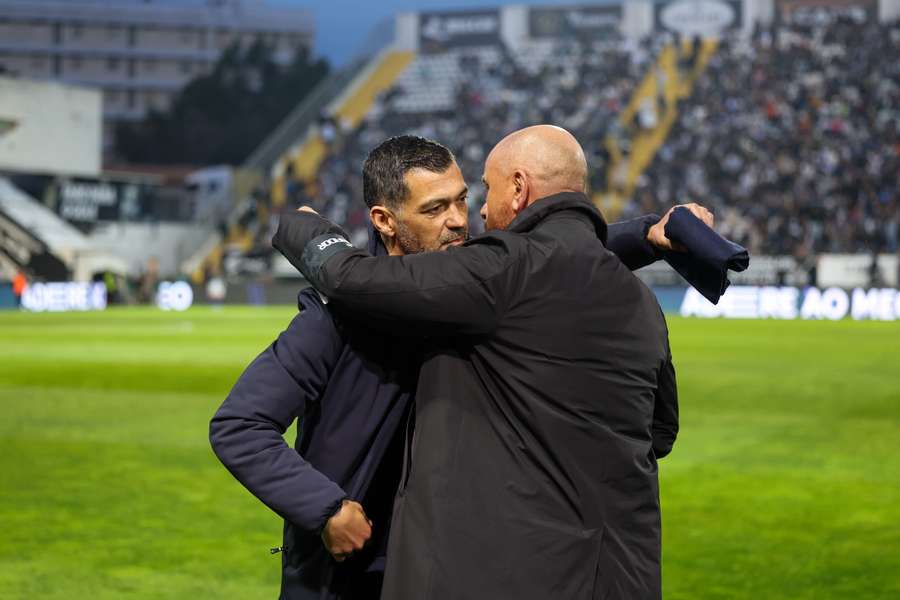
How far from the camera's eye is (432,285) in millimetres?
3039

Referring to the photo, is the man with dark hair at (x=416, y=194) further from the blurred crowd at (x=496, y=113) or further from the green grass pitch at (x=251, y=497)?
the blurred crowd at (x=496, y=113)

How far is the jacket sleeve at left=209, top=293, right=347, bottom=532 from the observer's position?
130 inches

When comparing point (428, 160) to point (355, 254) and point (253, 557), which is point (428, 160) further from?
point (253, 557)

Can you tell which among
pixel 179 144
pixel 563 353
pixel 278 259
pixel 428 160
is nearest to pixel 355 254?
pixel 428 160

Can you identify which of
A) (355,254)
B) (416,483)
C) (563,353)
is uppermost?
(355,254)

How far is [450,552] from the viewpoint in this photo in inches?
123

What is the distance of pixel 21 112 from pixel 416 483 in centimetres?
5635

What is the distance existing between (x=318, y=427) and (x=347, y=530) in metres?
0.31

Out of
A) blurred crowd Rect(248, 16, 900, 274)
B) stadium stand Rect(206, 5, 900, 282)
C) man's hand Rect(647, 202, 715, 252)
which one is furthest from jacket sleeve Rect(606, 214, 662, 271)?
stadium stand Rect(206, 5, 900, 282)

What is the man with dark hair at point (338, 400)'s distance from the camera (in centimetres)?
331

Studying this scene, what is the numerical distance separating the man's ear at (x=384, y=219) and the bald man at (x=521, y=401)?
171 mm

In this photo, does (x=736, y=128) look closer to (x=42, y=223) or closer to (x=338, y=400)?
(x=42, y=223)

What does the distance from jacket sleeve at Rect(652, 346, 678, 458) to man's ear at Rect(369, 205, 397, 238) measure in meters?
0.81

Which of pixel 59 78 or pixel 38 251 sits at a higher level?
pixel 59 78
